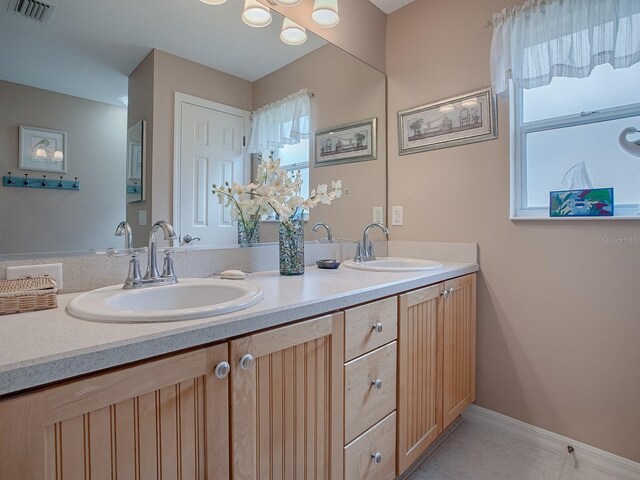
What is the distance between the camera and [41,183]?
1.01 metres

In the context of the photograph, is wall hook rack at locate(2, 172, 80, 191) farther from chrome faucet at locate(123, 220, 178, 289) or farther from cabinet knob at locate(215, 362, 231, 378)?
cabinet knob at locate(215, 362, 231, 378)

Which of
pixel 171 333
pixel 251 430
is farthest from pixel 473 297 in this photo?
pixel 171 333

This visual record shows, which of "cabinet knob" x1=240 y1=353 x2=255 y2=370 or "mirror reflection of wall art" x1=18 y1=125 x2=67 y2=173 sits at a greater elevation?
"mirror reflection of wall art" x1=18 y1=125 x2=67 y2=173

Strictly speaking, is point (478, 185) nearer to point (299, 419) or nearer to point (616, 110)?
point (616, 110)

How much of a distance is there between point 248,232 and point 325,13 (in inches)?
46.8

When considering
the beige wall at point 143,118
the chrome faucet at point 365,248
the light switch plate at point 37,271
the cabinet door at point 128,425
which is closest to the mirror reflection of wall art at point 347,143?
the chrome faucet at point 365,248

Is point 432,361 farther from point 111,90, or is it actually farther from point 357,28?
point 357,28

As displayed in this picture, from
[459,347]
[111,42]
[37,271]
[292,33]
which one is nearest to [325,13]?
[292,33]

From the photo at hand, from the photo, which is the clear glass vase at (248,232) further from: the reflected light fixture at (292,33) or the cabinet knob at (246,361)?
the reflected light fixture at (292,33)

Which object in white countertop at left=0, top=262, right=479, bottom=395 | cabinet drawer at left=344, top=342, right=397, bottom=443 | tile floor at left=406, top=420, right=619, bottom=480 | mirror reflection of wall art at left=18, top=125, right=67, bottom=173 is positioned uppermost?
mirror reflection of wall art at left=18, top=125, right=67, bottom=173

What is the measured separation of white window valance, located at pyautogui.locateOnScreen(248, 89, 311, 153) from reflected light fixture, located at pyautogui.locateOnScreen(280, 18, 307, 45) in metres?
0.23

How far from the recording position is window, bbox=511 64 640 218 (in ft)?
4.85

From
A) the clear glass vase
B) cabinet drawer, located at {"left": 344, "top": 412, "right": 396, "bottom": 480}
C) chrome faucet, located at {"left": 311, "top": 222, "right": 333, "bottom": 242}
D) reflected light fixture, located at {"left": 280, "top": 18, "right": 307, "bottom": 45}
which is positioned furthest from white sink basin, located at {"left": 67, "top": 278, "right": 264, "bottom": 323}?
reflected light fixture, located at {"left": 280, "top": 18, "right": 307, "bottom": 45}

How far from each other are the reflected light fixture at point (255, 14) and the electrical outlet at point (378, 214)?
45.1 inches
